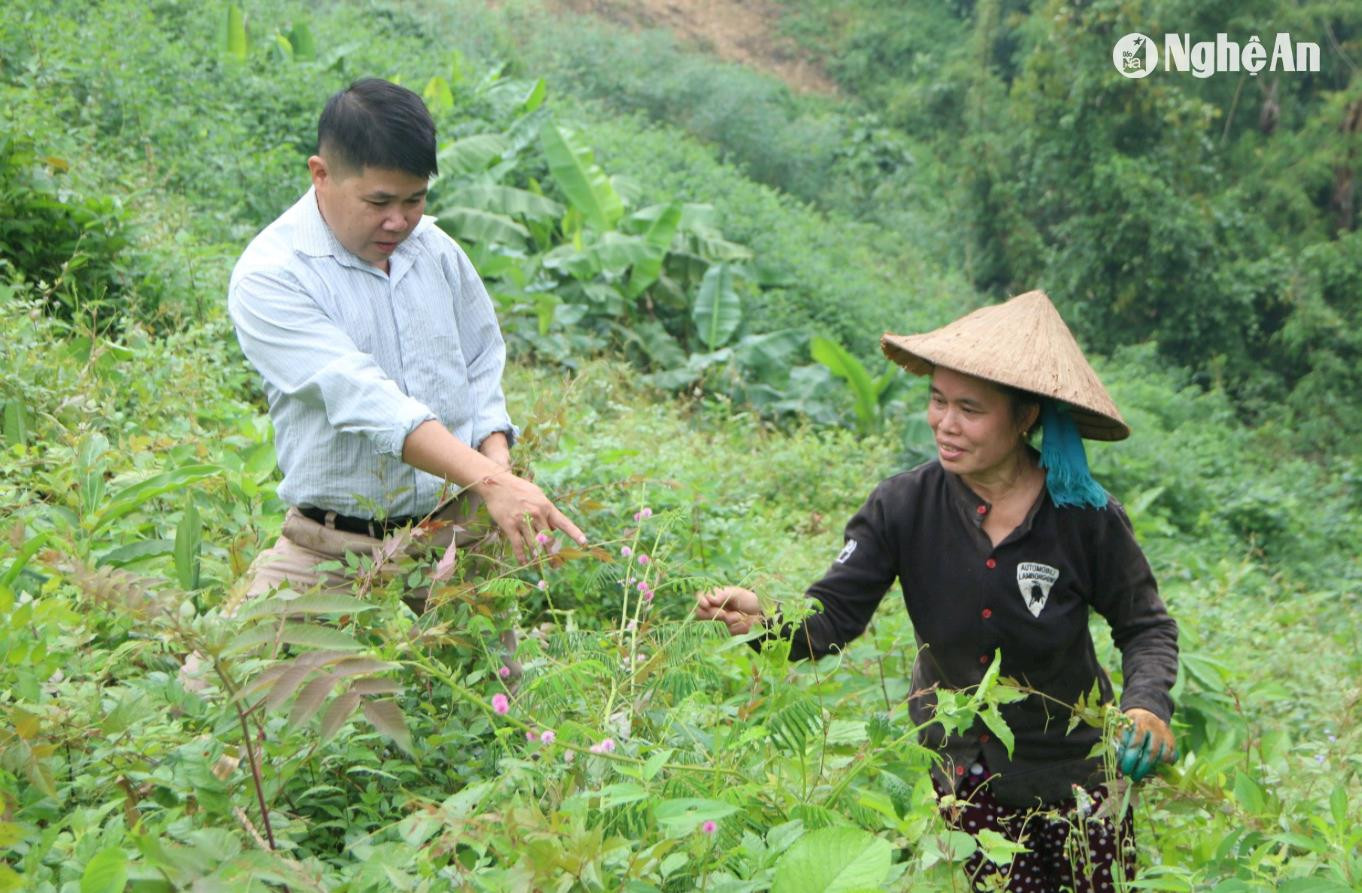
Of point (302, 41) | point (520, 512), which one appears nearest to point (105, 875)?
point (520, 512)

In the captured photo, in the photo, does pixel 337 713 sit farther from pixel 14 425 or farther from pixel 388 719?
pixel 14 425

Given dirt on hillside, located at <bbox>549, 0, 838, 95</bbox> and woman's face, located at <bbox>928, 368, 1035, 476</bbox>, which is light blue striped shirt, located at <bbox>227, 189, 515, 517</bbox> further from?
dirt on hillside, located at <bbox>549, 0, 838, 95</bbox>

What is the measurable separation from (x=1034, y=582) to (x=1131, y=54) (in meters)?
12.5

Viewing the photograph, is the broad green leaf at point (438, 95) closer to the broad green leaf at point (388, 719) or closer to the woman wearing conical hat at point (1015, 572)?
the woman wearing conical hat at point (1015, 572)

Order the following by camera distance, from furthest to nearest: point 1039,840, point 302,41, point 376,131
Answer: point 302,41
point 1039,840
point 376,131

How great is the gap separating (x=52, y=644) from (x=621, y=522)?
196 centimetres

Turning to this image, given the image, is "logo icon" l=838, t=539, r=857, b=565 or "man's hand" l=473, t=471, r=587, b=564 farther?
"logo icon" l=838, t=539, r=857, b=565

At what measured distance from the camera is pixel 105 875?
5.11 feet

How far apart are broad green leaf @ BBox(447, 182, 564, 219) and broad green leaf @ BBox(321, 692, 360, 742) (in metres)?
8.29

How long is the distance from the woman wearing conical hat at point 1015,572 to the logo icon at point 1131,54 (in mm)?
12120

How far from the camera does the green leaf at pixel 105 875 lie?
1.55 m

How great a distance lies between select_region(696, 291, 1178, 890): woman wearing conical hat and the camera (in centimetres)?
280

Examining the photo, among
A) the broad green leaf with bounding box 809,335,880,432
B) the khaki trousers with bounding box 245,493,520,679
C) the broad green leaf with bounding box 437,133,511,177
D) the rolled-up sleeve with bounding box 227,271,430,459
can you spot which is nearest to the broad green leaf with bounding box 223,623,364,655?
the khaki trousers with bounding box 245,493,520,679

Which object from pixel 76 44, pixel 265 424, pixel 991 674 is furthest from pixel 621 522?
pixel 76 44
